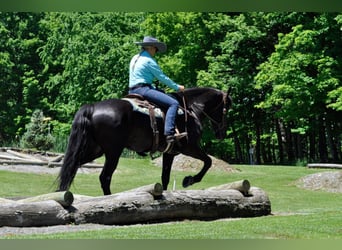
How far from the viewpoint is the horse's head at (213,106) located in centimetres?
958

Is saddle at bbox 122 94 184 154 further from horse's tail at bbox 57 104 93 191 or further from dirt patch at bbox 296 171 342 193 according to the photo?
dirt patch at bbox 296 171 342 193

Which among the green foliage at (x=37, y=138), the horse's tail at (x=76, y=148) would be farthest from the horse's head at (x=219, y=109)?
the green foliage at (x=37, y=138)

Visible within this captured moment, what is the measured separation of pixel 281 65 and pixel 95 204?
2171 cm

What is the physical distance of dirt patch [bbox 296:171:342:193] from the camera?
52.6 ft

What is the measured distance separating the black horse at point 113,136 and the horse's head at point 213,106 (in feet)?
0.56

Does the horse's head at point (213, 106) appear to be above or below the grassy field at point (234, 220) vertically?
above

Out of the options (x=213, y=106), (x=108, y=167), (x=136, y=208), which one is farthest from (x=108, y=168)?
(x=213, y=106)

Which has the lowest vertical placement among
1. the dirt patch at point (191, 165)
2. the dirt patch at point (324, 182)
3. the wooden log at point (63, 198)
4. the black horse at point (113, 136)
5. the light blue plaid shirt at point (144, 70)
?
the dirt patch at point (324, 182)

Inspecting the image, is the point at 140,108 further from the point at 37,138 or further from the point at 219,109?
the point at 37,138

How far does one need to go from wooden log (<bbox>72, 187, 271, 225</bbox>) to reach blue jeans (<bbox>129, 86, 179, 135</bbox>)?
36.2 inches

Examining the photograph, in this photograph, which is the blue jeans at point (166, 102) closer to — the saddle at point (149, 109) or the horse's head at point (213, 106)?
the saddle at point (149, 109)

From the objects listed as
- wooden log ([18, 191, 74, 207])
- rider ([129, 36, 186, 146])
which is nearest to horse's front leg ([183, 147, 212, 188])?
rider ([129, 36, 186, 146])

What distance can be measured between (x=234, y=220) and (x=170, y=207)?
3.12 ft

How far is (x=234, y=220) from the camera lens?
28.1 ft
